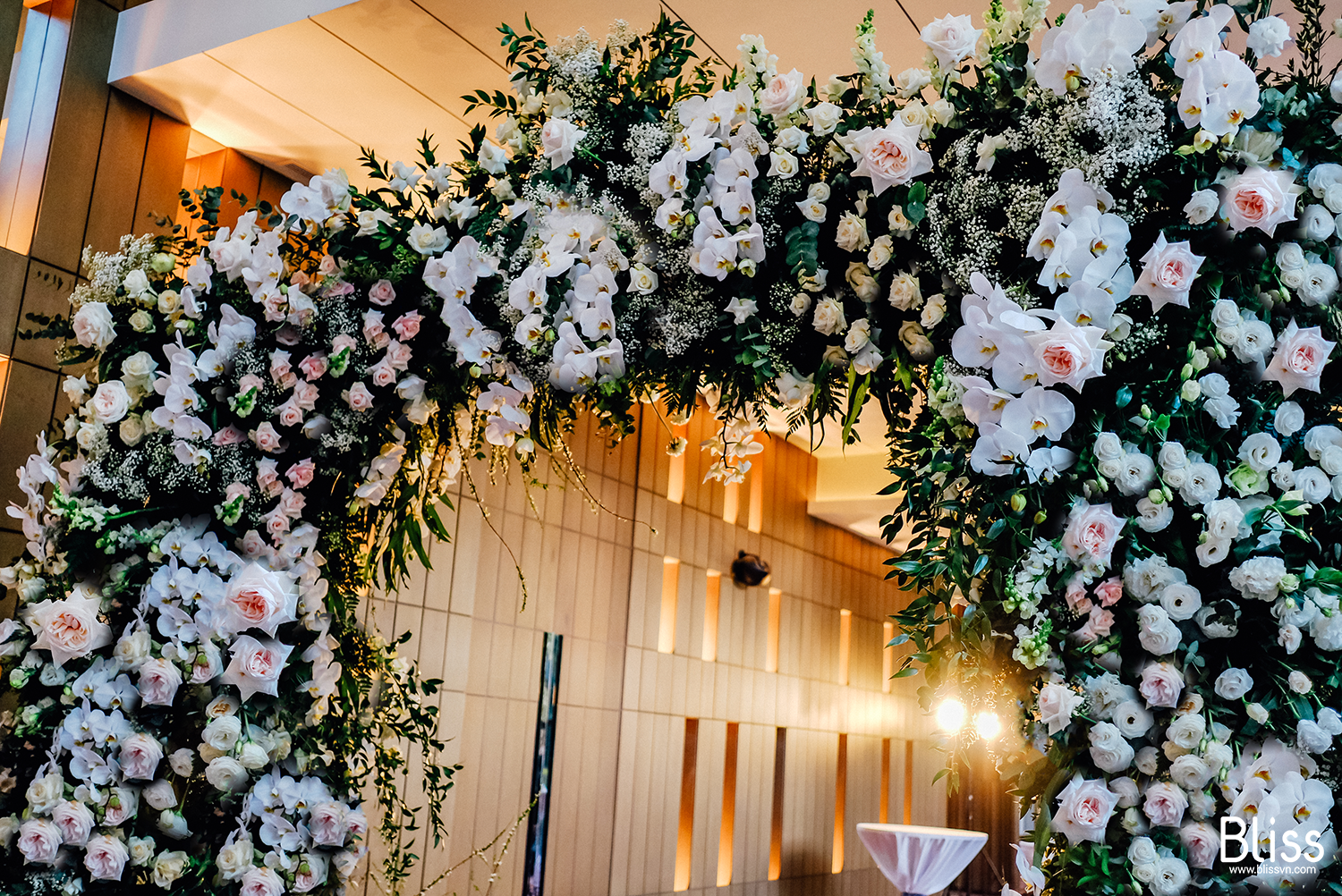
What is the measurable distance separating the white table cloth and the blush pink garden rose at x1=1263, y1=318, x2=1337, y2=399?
6861 millimetres

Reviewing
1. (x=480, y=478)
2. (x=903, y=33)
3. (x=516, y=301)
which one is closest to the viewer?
(x=516, y=301)

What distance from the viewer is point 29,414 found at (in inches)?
153

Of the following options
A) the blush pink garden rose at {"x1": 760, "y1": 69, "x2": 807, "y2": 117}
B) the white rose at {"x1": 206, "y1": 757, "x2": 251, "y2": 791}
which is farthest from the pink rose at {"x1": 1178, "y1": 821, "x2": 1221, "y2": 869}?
the white rose at {"x1": 206, "y1": 757, "x2": 251, "y2": 791}

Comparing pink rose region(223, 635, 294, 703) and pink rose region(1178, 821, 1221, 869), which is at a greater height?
pink rose region(223, 635, 294, 703)

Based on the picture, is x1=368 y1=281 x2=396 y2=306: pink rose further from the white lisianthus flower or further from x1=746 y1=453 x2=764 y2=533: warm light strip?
x1=746 y1=453 x2=764 y2=533: warm light strip

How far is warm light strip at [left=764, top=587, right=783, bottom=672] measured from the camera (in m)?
8.61

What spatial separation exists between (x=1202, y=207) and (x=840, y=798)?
8.61 metres

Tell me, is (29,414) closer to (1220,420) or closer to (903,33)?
(903,33)

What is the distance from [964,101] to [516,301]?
3.19 ft

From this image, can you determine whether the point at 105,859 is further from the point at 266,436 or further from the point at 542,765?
the point at 542,765

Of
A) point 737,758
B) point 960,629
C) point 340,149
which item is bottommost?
point 737,758

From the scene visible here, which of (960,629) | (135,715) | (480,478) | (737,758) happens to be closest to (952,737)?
(960,629)

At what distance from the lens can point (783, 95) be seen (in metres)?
2.15

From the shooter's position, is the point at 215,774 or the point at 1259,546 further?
the point at 215,774
